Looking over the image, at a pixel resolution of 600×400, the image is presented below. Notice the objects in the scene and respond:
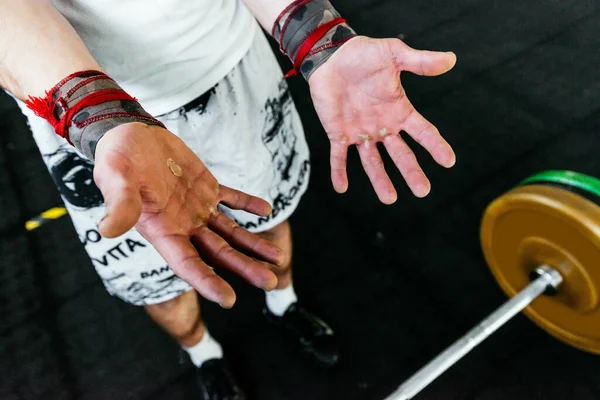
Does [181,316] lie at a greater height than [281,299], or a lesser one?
greater

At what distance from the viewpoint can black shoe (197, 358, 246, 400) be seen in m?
1.04

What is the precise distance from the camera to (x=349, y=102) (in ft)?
2.28

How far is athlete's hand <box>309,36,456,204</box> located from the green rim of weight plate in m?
0.29

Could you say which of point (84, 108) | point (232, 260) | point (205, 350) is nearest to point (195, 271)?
point (232, 260)

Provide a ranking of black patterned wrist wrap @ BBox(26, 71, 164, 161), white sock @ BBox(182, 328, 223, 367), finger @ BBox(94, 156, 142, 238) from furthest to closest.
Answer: white sock @ BBox(182, 328, 223, 367) → black patterned wrist wrap @ BBox(26, 71, 164, 161) → finger @ BBox(94, 156, 142, 238)

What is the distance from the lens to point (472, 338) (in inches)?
33.7

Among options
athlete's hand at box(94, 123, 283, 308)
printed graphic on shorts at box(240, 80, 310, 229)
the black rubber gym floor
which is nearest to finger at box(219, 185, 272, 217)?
athlete's hand at box(94, 123, 283, 308)

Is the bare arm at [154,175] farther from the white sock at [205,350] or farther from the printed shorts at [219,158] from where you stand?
the white sock at [205,350]

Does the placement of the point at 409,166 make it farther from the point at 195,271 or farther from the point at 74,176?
the point at 74,176

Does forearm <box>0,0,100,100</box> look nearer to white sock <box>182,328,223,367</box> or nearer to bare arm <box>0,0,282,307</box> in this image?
bare arm <box>0,0,282,307</box>

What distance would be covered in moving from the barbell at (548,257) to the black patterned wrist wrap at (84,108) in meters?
0.60

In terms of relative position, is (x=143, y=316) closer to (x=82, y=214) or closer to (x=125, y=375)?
(x=125, y=375)

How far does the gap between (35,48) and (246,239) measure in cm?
32

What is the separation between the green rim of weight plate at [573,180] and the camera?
2.60ft
